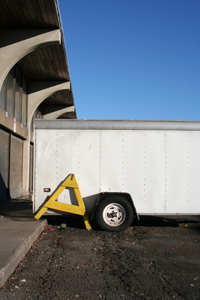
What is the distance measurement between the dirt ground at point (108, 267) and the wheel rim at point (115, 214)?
0.95 feet

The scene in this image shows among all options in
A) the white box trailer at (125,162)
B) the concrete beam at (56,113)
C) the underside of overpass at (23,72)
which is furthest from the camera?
the concrete beam at (56,113)

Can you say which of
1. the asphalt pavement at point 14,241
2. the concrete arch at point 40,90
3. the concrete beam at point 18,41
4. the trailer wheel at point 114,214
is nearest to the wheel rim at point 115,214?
the trailer wheel at point 114,214

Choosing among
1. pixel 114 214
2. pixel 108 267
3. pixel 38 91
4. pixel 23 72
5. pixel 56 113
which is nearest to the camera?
pixel 108 267

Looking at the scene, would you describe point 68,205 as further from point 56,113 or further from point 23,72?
point 56,113

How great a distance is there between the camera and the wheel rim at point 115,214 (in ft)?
22.4

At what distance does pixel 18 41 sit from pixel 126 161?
7249 mm

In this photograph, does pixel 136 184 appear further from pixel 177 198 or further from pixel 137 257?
pixel 137 257

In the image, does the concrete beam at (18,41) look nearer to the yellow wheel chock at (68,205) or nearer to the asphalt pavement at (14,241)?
A: the yellow wheel chock at (68,205)

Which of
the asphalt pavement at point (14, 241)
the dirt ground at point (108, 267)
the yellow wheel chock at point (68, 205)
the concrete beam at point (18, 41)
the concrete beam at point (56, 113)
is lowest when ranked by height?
the dirt ground at point (108, 267)

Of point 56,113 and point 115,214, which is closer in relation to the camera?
point 115,214

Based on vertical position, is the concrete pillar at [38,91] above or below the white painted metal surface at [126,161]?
above

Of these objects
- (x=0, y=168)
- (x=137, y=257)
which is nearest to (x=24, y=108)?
(x=0, y=168)

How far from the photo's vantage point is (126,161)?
7.06 meters

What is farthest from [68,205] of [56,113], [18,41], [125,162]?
[56,113]
